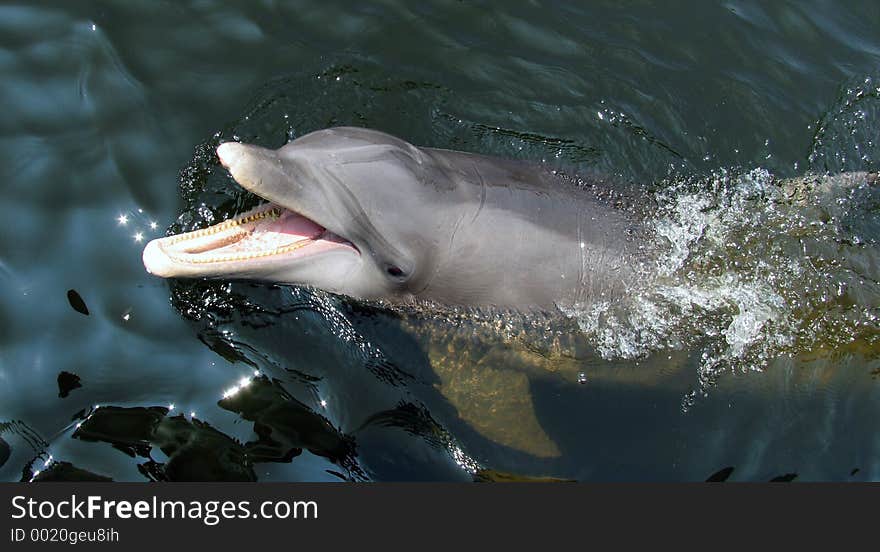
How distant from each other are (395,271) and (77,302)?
93.3 inches

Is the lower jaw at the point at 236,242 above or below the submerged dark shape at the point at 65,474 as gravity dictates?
above

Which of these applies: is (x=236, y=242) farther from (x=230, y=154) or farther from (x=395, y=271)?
(x=395, y=271)

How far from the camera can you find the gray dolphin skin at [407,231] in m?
5.51

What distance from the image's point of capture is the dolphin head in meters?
5.41

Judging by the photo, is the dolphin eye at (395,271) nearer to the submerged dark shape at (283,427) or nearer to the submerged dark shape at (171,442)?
the submerged dark shape at (283,427)

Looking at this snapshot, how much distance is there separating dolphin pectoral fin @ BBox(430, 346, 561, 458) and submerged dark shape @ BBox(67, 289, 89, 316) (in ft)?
8.55

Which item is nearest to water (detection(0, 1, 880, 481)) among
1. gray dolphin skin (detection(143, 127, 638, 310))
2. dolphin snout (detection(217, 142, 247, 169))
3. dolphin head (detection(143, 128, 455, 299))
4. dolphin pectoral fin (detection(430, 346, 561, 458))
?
dolphin pectoral fin (detection(430, 346, 561, 458))

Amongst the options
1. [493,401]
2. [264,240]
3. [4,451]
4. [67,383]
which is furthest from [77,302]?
[493,401]

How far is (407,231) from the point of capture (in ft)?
19.1

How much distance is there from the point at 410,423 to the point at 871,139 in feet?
18.5

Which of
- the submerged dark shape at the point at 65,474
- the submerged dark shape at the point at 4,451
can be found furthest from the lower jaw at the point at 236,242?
the submerged dark shape at the point at 4,451

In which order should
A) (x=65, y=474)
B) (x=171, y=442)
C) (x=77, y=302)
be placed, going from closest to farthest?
(x=65, y=474) → (x=171, y=442) → (x=77, y=302)

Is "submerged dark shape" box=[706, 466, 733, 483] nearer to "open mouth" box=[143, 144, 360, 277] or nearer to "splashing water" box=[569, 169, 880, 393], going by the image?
"splashing water" box=[569, 169, 880, 393]

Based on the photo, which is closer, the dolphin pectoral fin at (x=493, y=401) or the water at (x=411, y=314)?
the water at (x=411, y=314)
